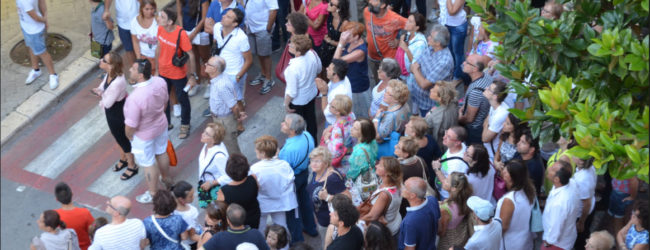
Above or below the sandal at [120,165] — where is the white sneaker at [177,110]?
above

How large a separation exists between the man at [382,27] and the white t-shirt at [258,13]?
142 centimetres

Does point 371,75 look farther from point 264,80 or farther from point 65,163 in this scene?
point 65,163

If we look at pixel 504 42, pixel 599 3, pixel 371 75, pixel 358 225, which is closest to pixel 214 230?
pixel 358 225

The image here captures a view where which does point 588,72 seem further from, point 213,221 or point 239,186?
point 213,221

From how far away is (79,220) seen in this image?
6957 mm

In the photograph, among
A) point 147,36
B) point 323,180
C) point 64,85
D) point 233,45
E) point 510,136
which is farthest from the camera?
point 64,85

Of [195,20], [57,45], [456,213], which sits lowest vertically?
[57,45]

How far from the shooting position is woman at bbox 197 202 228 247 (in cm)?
650

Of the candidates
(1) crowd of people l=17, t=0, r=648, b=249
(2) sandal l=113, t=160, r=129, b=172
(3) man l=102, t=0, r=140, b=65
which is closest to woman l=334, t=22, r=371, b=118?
(1) crowd of people l=17, t=0, r=648, b=249

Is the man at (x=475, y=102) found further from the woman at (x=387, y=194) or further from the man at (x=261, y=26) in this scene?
the man at (x=261, y=26)

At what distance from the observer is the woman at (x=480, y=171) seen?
6668 mm

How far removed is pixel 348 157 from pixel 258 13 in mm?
3137

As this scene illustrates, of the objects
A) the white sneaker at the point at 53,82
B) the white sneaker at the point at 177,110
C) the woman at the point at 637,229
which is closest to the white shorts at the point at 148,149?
the white sneaker at the point at 177,110

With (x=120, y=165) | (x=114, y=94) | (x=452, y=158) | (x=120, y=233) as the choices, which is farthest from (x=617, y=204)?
(x=120, y=165)
